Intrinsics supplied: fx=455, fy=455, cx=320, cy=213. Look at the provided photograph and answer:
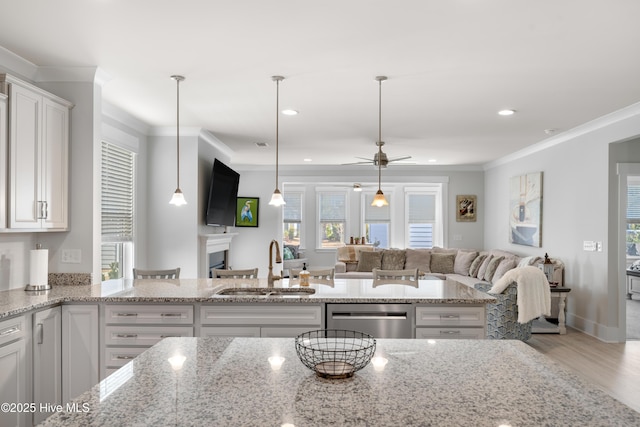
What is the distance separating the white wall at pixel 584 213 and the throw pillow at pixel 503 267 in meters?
0.48

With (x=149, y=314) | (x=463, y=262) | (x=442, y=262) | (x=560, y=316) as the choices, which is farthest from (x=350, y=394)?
(x=442, y=262)

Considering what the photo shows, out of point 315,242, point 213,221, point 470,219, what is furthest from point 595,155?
point 315,242

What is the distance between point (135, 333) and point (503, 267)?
5334mm

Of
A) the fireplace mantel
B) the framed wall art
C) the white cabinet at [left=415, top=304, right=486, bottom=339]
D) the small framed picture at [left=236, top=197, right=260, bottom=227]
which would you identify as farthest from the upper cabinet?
the framed wall art

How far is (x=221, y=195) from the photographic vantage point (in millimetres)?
6242

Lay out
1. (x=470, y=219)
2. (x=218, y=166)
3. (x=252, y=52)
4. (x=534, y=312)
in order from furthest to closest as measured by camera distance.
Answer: (x=470, y=219)
(x=218, y=166)
(x=534, y=312)
(x=252, y=52)

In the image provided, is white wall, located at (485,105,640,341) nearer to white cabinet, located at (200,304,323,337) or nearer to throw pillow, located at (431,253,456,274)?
throw pillow, located at (431,253,456,274)

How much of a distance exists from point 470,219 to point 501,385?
27.6ft

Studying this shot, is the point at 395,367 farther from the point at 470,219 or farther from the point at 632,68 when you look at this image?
the point at 470,219

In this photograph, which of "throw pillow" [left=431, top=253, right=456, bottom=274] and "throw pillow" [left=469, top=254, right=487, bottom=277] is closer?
"throw pillow" [left=469, top=254, right=487, bottom=277]

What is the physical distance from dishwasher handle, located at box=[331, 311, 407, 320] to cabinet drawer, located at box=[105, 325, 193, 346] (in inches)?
39.9

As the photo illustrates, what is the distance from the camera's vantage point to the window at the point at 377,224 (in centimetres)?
1062

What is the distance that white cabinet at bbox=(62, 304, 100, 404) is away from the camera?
3.03m

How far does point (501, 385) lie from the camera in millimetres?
1358
